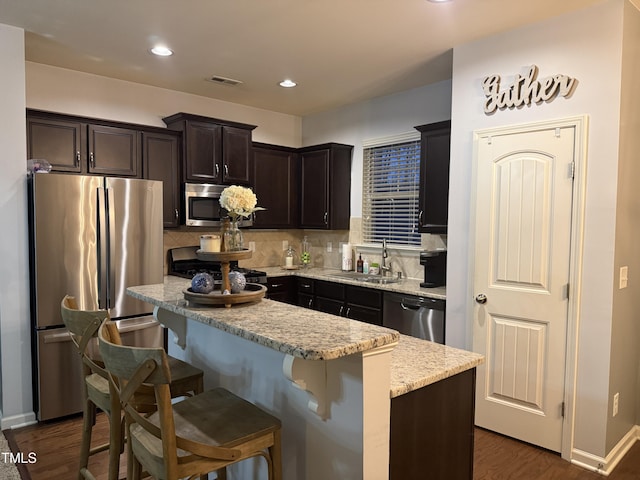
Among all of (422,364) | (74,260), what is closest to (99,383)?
(422,364)

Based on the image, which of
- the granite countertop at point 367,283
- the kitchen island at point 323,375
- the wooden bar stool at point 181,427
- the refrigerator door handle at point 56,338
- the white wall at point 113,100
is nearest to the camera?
the wooden bar stool at point 181,427

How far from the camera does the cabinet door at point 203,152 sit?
4.37m

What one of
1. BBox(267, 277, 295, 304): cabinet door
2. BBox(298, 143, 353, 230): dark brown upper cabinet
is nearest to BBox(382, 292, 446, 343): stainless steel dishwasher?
BBox(267, 277, 295, 304): cabinet door

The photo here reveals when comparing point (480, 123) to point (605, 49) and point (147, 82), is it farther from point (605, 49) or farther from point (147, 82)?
point (147, 82)

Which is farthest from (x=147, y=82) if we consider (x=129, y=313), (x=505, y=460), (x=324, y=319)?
(x=505, y=460)

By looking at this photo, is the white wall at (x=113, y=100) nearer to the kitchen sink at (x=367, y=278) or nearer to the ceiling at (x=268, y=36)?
the ceiling at (x=268, y=36)

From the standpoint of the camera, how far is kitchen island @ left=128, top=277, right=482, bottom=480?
1.43 m

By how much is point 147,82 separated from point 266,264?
7.85 feet

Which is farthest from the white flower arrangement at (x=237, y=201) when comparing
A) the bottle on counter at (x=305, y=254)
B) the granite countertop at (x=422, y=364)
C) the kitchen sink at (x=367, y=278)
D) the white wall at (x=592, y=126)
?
the bottle on counter at (x=305, y=254)

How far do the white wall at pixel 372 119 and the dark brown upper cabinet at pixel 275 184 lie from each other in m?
0.52

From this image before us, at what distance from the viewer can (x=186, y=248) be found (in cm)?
476

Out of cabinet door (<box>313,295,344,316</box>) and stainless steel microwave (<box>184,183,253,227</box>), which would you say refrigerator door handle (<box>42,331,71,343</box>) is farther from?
cabinet door (<box>313,295,344,316</box>)

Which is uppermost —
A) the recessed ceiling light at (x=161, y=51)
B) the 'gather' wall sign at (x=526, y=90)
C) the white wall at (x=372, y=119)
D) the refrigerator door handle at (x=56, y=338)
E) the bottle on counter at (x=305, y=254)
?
the recessed ceiling light at (x=161, y=51)

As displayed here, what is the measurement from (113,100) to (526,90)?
3.56m
